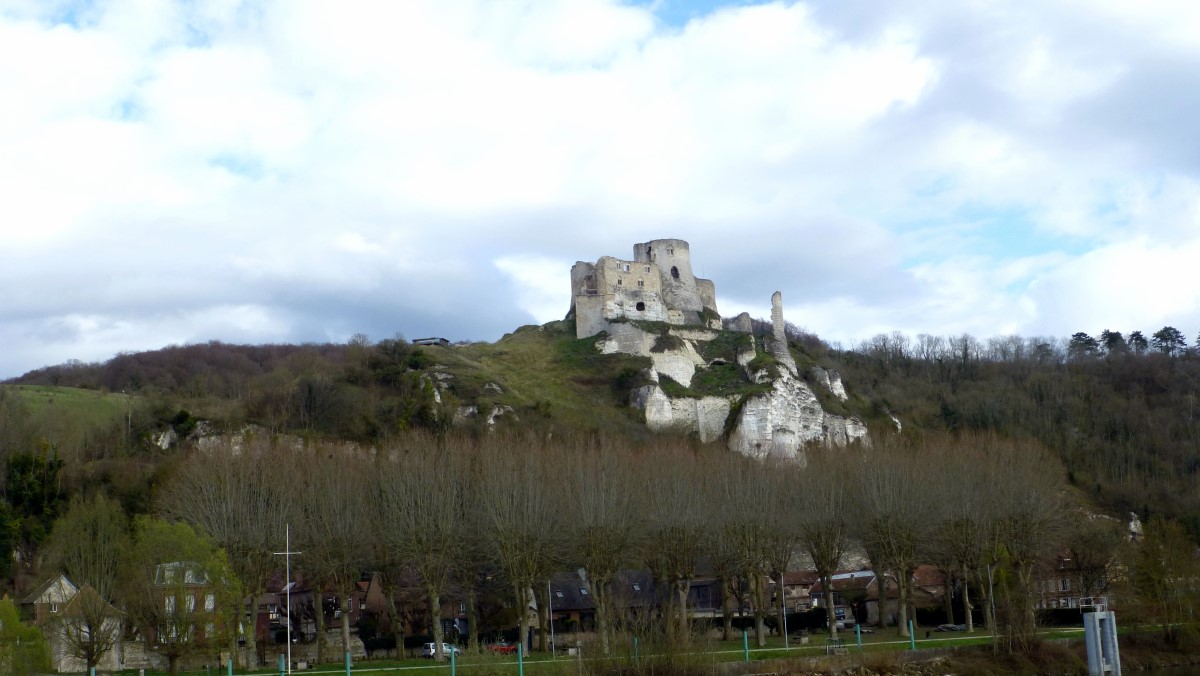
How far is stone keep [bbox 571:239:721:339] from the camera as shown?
103375 mm

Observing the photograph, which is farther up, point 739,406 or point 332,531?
point 739,406

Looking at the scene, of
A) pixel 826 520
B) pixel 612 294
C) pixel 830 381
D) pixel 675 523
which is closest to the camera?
pixel 675 523

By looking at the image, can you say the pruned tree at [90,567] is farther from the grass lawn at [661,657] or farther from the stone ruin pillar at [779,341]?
the stone ruin pillar at [779,341]

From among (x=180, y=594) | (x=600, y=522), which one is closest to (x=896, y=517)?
(x=600, y=522)

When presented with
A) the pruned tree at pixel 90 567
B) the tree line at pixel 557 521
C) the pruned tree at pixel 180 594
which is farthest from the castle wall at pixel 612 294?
the pruned tree at pixel 180 594

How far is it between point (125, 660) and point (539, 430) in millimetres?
33851

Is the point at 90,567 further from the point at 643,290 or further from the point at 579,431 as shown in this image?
the point at 643,290

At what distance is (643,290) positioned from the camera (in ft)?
345

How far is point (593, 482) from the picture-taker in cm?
4969

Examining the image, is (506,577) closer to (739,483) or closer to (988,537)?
(739,483)

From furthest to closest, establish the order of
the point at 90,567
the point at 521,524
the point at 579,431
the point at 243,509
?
the point at 579,431
the point at 243,509
the point at 521,524
the point at 90,567

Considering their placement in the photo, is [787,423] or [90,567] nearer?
[90,567]

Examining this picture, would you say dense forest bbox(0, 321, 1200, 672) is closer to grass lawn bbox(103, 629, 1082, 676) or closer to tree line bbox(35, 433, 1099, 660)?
tree line bbox(35, 433, 1099, 660)

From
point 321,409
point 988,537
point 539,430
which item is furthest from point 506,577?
point 321,409
